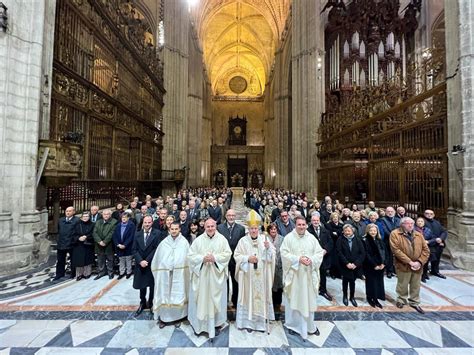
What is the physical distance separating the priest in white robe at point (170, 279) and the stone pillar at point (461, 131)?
6.56 meters

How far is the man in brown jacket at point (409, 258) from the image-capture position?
13.7ft

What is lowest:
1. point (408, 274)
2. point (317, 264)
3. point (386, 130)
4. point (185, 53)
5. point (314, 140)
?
point (408, 274)

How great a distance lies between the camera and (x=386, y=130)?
9.80 meters

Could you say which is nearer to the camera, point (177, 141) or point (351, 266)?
point (351, 266)

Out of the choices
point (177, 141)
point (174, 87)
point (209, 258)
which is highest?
point (174, 87)

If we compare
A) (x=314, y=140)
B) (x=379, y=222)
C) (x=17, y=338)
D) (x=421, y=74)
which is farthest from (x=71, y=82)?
(x=314, y=140)

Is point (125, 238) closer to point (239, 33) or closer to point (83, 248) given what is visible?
point (83, 248)

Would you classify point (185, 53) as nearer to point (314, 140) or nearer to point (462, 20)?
point (314, 140)

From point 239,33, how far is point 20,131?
4359 centimetres

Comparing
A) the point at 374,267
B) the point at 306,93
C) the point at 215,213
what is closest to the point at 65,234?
the point at 215,213

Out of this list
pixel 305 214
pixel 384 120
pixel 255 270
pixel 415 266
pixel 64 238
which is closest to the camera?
pixel 255 270

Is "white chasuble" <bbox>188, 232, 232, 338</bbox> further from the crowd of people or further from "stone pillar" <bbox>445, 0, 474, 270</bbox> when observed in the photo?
"stone pillar" <bbox>445, 0, 474, 270</bbox>

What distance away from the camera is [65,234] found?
541 centimetres

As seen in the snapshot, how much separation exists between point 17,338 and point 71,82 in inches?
315
